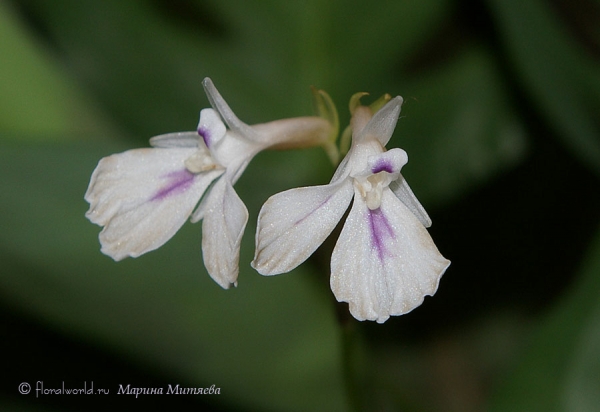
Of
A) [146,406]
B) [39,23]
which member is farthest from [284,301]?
[39,23]

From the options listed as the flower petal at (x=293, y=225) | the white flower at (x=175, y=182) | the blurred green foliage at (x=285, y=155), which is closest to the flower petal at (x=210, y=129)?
the white flower at (x=175, y=182)

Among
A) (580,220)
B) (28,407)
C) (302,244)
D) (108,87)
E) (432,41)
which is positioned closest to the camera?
(302,244)

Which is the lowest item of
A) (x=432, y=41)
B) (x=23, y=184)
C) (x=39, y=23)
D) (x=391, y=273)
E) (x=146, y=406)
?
(x=391, y=273)

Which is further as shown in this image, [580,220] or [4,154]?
[580,220]

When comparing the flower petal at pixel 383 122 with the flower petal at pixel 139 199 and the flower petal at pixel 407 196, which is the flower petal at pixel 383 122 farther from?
the flower petal at pixel 139 199

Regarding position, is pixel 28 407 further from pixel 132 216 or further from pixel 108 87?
pixel 108 87
